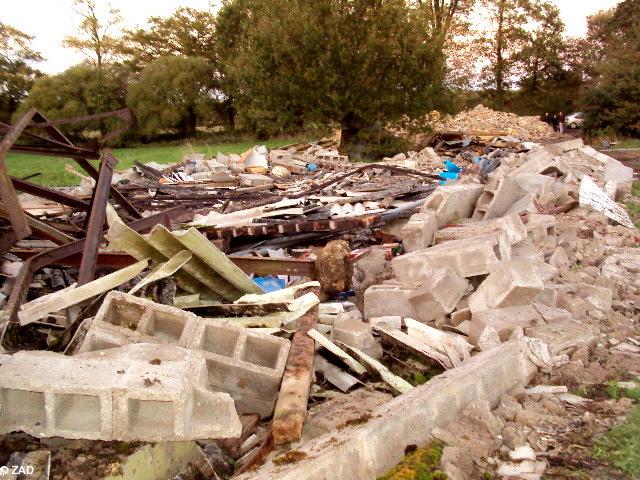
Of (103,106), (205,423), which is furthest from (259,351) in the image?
(103,106)

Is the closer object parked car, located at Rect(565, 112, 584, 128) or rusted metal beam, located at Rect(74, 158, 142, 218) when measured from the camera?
rusted metal beam, located at Rect(74, 158, 142, 218)

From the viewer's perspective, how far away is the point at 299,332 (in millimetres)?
3830

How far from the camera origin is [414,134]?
2452 cm

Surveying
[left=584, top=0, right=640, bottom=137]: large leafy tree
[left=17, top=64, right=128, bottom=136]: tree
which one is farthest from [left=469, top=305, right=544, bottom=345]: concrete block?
[left=17, top=64, right=128, bottom=136]: tree

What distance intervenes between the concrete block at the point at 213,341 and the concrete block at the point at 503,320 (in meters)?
1.70

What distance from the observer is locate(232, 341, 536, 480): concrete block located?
2602mm

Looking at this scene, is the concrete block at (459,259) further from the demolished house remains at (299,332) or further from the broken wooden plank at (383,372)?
the broken wooden plank at (383,372)

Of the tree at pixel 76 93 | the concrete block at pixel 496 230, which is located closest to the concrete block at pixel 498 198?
the concrete block at pixel 496 230

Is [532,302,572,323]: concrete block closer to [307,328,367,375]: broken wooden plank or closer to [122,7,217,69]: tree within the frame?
[307,328,367,375]: broken wooden plank

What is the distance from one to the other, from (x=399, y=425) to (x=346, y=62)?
20333 mm

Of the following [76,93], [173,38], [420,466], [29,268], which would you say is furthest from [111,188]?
[173,38]

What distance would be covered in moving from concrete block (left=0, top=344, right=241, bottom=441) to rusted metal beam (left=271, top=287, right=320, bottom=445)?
35cm

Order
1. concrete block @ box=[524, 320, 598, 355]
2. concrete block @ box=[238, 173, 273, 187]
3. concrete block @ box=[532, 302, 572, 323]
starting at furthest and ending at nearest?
1. concrete block @ box=[238, 173, 273, 187]
2. concrete block @ box=[532, 302, 572, 323]
3. concrete block @ box=[524, 320, 598, 355]

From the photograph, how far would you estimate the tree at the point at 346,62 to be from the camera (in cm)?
2178
